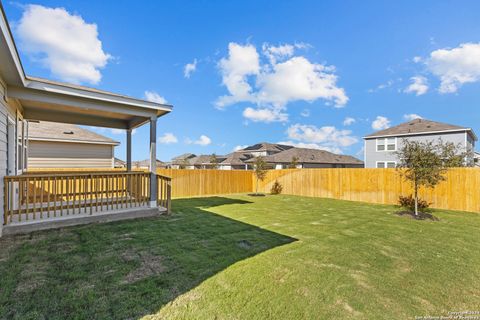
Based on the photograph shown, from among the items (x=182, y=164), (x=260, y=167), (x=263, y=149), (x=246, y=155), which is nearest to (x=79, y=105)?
(x=260, y=167)

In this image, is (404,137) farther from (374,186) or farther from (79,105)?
(79,105)

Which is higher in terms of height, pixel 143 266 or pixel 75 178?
pixel 75 178

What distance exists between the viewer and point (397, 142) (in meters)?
19.4

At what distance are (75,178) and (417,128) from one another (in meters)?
23.7

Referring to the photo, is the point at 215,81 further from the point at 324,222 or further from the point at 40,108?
the point at 324,222

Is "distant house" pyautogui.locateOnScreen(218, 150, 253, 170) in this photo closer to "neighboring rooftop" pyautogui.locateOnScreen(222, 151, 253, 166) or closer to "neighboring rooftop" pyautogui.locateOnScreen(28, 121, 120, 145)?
"neighboring rooftop" pyautogui.locateOnScreen(222, 151, 253, 166)

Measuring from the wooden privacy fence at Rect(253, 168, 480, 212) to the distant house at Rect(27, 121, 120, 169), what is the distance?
9.47 meters

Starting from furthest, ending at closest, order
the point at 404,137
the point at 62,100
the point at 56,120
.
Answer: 1. the point at 404,137
2. the point at 56,120
3. the point at 62,100

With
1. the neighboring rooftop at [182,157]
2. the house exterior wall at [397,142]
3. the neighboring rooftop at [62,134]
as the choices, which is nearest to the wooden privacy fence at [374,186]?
the house exterior wall at [397,142]

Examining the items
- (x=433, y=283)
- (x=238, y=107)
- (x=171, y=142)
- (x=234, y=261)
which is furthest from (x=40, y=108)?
(x=171, y=142)

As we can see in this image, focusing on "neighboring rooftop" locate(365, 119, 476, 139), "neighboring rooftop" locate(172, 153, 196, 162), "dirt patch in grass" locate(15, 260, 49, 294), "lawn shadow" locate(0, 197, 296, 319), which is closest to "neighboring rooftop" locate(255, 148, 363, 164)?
"neighboring rooftop" locate(365, 119, 476, 139)

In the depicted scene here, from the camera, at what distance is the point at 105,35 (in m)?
10.1

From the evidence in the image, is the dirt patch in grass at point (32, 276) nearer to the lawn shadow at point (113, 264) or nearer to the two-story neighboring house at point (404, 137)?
the lawn shadow at point (113, 264)

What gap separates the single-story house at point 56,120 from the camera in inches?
182
